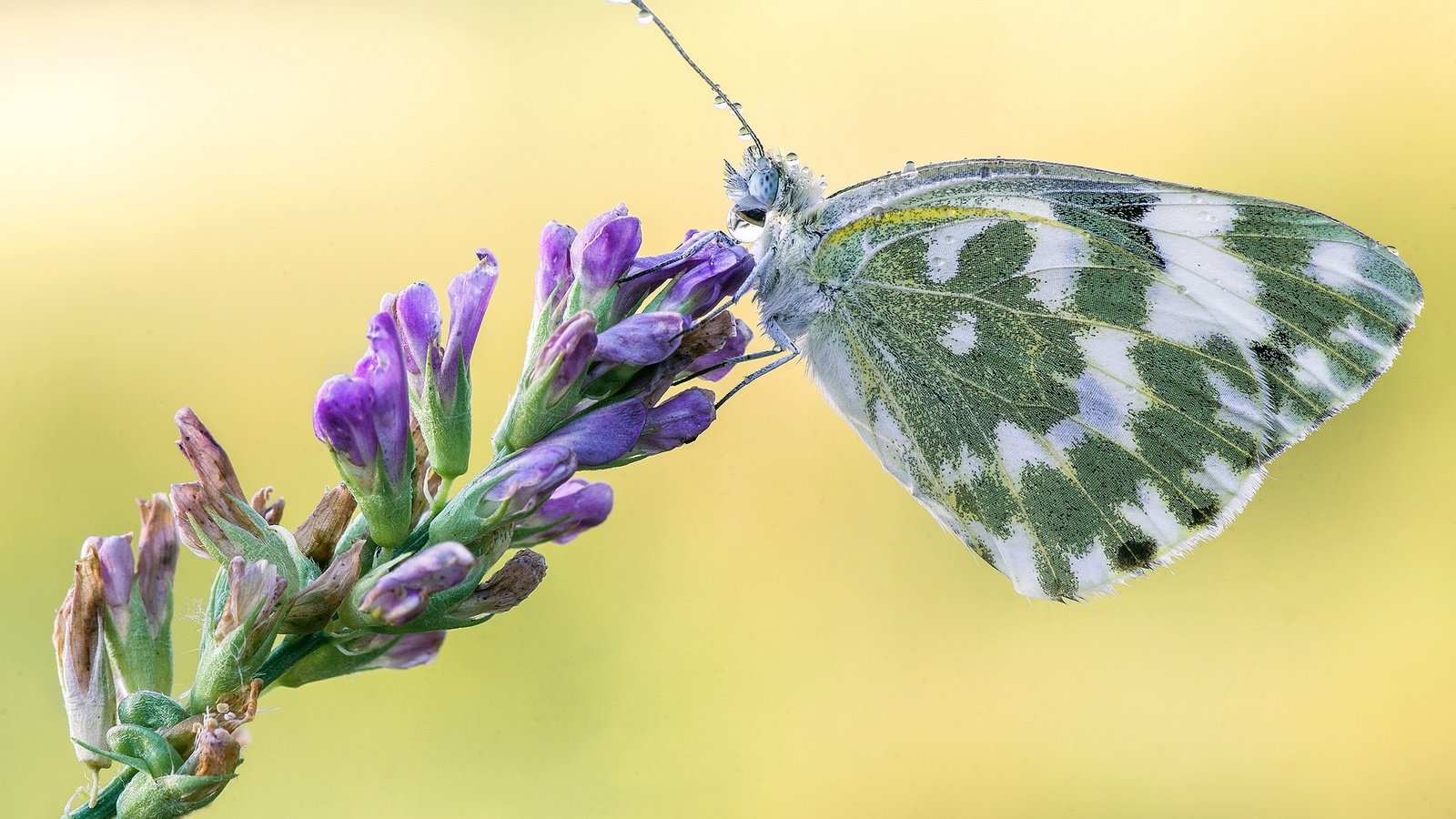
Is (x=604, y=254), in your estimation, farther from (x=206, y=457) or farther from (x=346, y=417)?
(x=206, y=457)

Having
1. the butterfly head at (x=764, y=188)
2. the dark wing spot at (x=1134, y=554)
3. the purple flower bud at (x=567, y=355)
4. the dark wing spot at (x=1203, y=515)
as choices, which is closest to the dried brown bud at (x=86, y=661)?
the purple flower bud at (x=567, y=355)

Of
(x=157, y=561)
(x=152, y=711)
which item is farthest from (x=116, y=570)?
(x=152, y=711)

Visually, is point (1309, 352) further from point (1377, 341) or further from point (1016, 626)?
point (1016, 626)

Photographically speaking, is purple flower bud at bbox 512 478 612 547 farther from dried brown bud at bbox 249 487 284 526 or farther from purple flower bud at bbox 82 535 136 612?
purple flower bud at bbox 82 535 136 612

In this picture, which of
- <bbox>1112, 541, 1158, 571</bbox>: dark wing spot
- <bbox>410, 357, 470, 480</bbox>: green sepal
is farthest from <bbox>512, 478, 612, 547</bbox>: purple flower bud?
<bbox>1112, 541, 1158, 571</bbox>: dark wing spot

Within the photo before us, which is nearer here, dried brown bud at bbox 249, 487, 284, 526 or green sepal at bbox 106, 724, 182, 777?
green sepal at bbox 106, 724, 182, 777

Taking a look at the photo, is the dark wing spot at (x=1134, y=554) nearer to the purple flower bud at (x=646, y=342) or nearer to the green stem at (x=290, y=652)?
the purple flower bud at (x=646, y=342)
